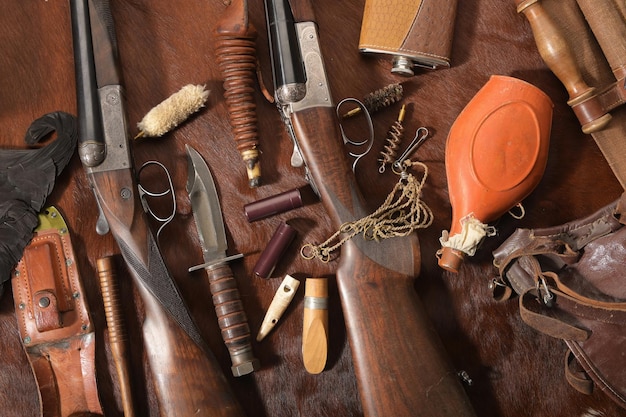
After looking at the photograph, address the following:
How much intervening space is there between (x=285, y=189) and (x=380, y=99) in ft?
1.39

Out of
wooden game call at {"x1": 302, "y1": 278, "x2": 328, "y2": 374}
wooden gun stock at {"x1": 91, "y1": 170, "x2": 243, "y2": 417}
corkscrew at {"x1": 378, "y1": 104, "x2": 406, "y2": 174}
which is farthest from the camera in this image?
corkscrew at {"x1": 378, "y1": 104, "x2": 406, "y2": 174}

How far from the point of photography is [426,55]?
2004 millimetres

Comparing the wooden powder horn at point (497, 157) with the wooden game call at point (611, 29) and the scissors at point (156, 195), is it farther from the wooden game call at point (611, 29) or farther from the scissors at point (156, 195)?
the scissors at point (156, 195)

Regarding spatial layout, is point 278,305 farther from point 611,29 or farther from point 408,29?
point 611,29

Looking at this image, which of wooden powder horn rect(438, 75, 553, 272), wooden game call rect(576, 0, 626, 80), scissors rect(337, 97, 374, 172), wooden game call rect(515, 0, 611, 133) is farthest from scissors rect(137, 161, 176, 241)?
wooden game call rect(576, 0, 626, 80)

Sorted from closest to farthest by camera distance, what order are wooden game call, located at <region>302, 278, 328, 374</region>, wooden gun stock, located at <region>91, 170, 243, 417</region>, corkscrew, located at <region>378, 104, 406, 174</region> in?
wooden gun stock, located at <region>91, 170, 243, 417</region> → wooden game call, located at <region>302, 278, 328, 374</region> → corkscrew, located at <region>378, 104, 406, 174</region>

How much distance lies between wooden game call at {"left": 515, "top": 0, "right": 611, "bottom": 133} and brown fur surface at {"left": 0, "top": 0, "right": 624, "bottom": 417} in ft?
0.41

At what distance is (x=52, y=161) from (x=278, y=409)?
1028 millimetres

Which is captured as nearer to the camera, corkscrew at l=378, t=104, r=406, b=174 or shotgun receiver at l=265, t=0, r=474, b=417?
shotgun receiver at l=265, t=0, r=474, b=417

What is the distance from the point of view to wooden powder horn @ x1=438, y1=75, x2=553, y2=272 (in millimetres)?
1812

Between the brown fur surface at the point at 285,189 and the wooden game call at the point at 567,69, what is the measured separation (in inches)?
5.0

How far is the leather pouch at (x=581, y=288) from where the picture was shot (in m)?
1.76

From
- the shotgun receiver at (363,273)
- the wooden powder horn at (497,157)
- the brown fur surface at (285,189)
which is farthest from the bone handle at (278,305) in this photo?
the wooden powder horn at (497,157)

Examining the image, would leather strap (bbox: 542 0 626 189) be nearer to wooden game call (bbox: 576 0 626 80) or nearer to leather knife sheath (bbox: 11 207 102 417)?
wooden game call (bbox: 576 0 626 80)
